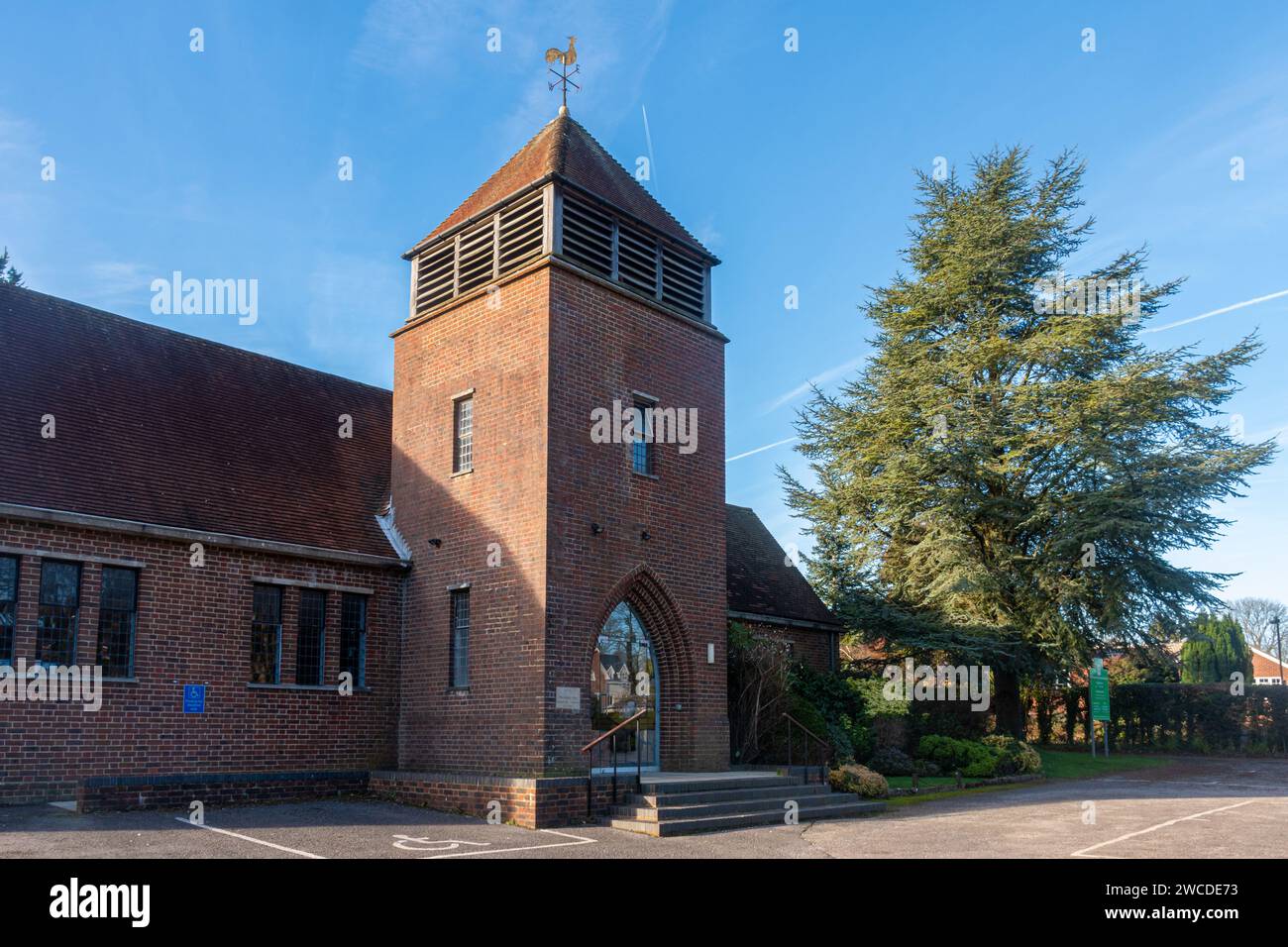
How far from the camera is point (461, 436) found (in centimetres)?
1772

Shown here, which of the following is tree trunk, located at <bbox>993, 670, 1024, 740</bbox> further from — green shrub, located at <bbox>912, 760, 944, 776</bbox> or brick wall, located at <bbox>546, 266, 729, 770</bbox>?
brick wall, located at <bbox>546, 266, 729, 770</bbox>

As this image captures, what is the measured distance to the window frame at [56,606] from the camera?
46.0 ft

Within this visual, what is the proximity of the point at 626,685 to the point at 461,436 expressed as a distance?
506 centimetres

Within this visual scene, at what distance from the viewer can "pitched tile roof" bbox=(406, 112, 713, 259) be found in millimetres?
17281

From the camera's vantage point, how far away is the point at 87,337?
17797mm

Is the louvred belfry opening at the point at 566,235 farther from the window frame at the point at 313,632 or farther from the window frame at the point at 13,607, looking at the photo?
the window frame at the point at 13,607

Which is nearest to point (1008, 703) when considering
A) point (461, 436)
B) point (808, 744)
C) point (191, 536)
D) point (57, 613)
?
point (808, 744)

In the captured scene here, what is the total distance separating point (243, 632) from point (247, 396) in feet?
18.2

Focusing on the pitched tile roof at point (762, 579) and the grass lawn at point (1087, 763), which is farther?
the grass lawn at point (1087, 763)

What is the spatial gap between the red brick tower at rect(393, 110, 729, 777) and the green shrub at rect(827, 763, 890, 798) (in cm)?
194

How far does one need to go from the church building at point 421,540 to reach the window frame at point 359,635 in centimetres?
4

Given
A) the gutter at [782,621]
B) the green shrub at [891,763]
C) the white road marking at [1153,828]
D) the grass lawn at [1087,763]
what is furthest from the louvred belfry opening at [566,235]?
the grass lawn at [1087,763]

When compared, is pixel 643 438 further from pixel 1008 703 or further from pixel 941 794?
pixel 1008 703
